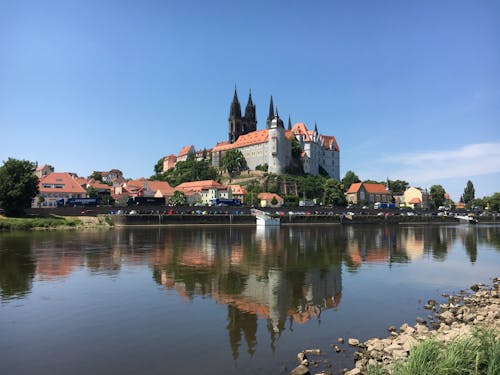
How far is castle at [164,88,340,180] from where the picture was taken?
488 feet

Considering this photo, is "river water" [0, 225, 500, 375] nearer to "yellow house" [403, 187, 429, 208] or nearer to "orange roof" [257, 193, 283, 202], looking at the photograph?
"orange roof" [257, 193, 283, 202]

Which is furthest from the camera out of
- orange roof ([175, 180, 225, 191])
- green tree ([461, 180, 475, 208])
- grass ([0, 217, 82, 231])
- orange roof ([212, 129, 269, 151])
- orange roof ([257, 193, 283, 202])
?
green tree ([461, 180, 475, 208])

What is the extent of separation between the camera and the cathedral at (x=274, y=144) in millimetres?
148625

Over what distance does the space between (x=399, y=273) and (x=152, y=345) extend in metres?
21.2

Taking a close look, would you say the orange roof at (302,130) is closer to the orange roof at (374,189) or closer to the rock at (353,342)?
the orange roof at (374,189)

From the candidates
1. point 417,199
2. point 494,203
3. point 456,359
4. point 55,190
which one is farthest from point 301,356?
point 494,203

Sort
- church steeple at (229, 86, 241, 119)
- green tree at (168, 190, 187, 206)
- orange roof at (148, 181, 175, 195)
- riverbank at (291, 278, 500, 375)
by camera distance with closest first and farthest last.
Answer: riverbank at (291, 278, 500, 375)
green tree at (168, 190, 187, 206)
orange roof at (148, 181, 175, 195)
church steeple at (229, 86, 241, 119)

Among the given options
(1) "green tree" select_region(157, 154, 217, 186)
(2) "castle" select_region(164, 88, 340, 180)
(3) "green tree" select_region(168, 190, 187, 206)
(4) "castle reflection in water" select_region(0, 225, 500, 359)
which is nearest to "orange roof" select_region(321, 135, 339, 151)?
(2) "castle" select_region(164, 88, 340, 180)

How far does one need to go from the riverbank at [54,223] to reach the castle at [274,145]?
79.5 meters

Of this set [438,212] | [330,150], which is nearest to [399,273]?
[438,212]

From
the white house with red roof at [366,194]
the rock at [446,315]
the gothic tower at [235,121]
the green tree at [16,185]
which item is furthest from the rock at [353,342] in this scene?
the gothic tower at [235,121]

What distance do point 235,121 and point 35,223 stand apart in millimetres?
120176

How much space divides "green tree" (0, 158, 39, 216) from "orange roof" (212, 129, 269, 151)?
9371 cm

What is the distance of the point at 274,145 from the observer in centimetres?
14675
